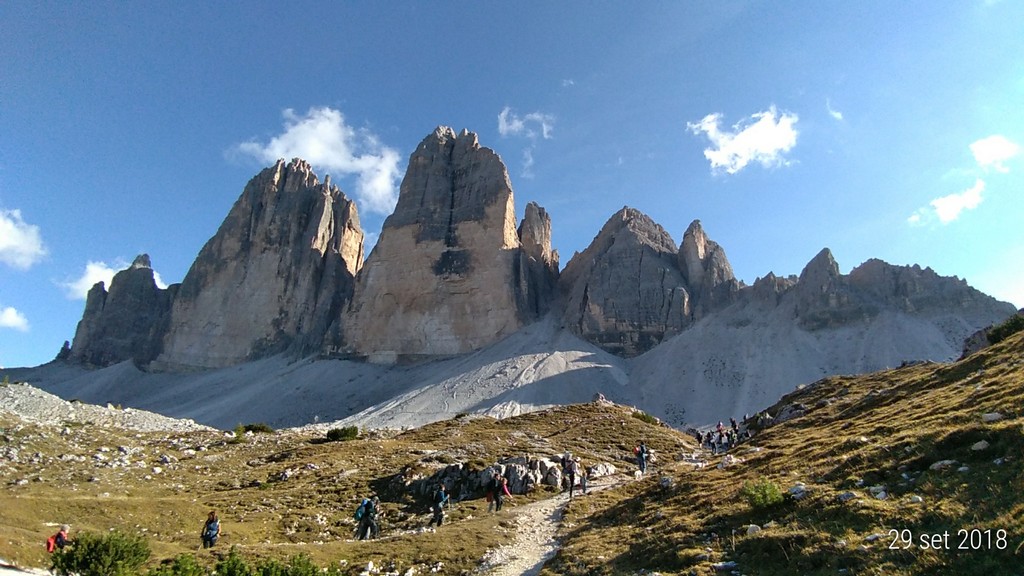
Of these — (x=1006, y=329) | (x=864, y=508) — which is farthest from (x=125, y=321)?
(x=864, y=508)

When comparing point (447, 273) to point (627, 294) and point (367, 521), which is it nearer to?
point (627, 294)

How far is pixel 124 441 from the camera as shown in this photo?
32.2 m

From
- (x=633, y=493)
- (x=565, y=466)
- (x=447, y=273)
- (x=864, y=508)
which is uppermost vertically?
(x=447, y=273)

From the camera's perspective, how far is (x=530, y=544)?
16.2m

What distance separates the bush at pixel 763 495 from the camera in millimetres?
11883

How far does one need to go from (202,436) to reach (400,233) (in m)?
77.7

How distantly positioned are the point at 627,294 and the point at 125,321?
4541 inches

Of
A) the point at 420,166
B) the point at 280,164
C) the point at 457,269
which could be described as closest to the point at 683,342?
the point at 457,269

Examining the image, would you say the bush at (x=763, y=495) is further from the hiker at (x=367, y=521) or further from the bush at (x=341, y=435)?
the bush at (x=341, y=435)

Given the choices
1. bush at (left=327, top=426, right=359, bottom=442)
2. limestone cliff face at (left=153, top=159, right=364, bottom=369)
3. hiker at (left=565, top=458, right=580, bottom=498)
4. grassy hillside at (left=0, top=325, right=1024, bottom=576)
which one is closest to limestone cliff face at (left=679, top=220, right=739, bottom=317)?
grassy hillside at (left=0, top=325, right=1024, bottom=576)

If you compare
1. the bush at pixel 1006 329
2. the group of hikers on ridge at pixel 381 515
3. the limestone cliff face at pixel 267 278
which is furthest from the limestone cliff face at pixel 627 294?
the group of hikers on ridge at pixel 381 515

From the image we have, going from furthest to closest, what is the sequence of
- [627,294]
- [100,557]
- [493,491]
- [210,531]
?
[627,294] < [493,491] < [210,531] < [100,557]

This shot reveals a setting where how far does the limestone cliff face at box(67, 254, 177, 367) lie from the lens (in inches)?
5098

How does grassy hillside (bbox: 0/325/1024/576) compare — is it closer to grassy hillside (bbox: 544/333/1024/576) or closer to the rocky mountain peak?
grassy hillside (bbox: 544/333/1024/576)
